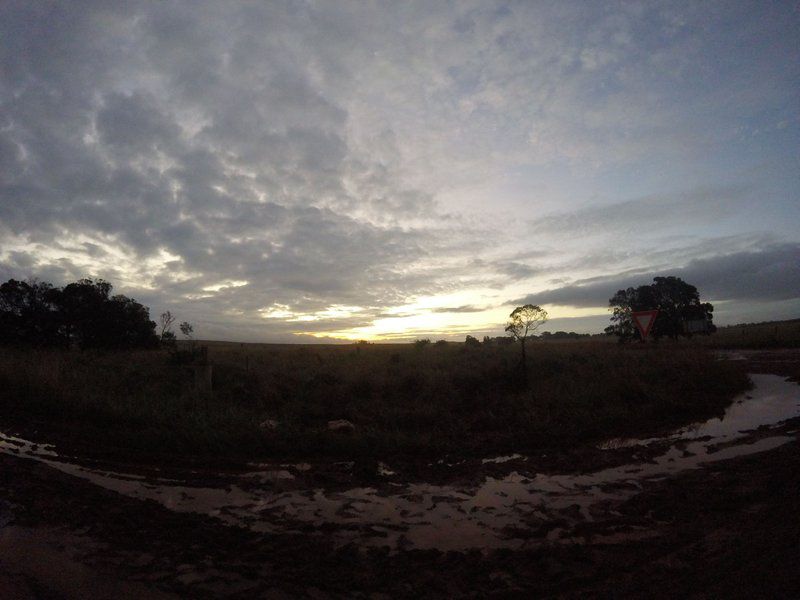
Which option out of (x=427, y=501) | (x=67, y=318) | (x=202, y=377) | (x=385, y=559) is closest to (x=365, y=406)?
(x=202, y=377)

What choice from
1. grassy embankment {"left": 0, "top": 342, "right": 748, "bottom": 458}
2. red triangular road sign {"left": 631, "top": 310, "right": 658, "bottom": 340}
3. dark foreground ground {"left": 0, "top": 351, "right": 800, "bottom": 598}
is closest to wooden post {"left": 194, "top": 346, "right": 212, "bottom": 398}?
grassy embankment {"left": 0, "top": 342, "right": 748, "bottom": 458}

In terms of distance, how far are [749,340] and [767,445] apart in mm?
35557

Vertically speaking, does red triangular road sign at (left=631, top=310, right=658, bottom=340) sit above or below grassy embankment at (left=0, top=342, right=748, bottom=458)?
above

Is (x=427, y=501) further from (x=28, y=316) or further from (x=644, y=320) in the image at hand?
(x=28, y=316)

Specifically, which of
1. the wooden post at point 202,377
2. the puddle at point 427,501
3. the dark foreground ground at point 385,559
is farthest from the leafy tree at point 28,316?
the dark foreground ground at point 385,559

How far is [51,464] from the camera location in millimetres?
6316

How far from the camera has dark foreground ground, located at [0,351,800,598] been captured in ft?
10.3

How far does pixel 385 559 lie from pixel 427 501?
1.61 meters

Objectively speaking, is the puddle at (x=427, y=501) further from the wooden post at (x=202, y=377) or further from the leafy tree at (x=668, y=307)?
the leafy tree at (x=668, y=307)

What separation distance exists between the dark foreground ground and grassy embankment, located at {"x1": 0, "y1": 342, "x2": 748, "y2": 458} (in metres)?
2.96

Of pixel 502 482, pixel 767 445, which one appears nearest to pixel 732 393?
pixel 767 445

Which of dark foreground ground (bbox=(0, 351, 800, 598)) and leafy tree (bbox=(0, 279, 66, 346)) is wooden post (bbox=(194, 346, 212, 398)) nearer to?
dark foreground ground (bbox=(0, 351, 800, 598))

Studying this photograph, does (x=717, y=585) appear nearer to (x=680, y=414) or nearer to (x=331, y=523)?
(x=331, y=523)

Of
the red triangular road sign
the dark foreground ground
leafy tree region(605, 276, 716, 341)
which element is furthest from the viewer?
leafy tree region(605, 276, 716, 341)
